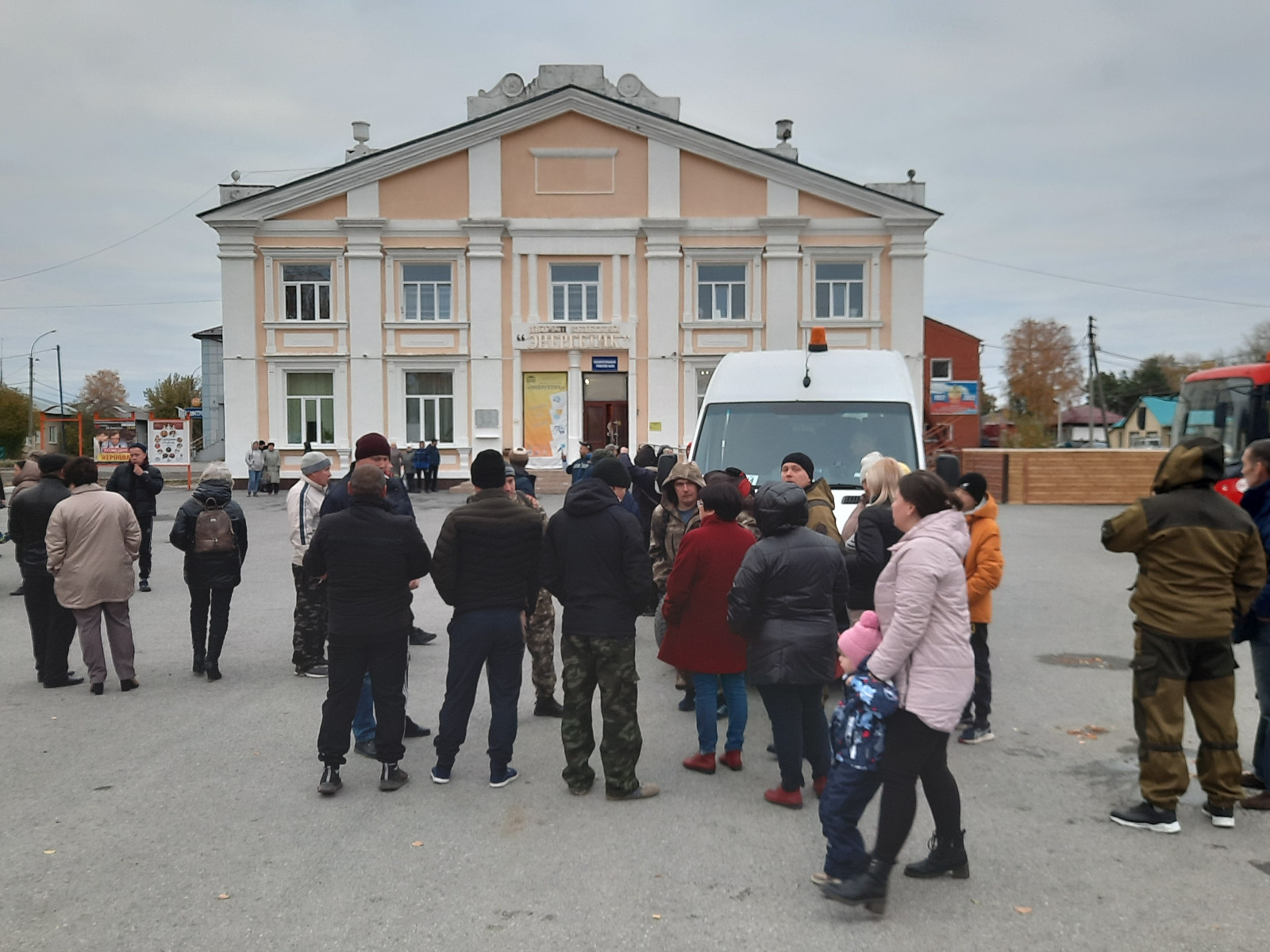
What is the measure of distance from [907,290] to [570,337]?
1086 centimetres

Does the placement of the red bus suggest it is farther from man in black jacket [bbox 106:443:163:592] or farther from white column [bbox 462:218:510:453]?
white column [bbox 462:218:510:453]

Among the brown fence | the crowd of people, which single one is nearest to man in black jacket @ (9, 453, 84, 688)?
the crowd of people

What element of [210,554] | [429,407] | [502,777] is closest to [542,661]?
[502,777]

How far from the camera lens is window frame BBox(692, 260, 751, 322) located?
31297 millimetres

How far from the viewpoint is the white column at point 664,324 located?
3081cm

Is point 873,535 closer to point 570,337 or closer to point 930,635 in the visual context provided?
point 930,635

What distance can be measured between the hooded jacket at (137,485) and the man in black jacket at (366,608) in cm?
786

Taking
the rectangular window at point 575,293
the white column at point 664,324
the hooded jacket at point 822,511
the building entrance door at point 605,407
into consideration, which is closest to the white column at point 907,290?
the white column at point 664,324

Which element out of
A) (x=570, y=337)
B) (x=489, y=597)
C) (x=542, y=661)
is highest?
(x=570, y=337)

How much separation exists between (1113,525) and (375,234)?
2922 centimetres

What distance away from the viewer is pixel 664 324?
31047 mm

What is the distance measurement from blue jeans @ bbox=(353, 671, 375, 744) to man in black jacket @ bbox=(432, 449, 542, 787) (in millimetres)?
814

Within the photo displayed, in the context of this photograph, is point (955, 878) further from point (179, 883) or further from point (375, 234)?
point (375, 234)

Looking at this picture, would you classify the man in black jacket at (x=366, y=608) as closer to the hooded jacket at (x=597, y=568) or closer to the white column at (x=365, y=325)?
the hooded jacket at (x=597, y=568)
